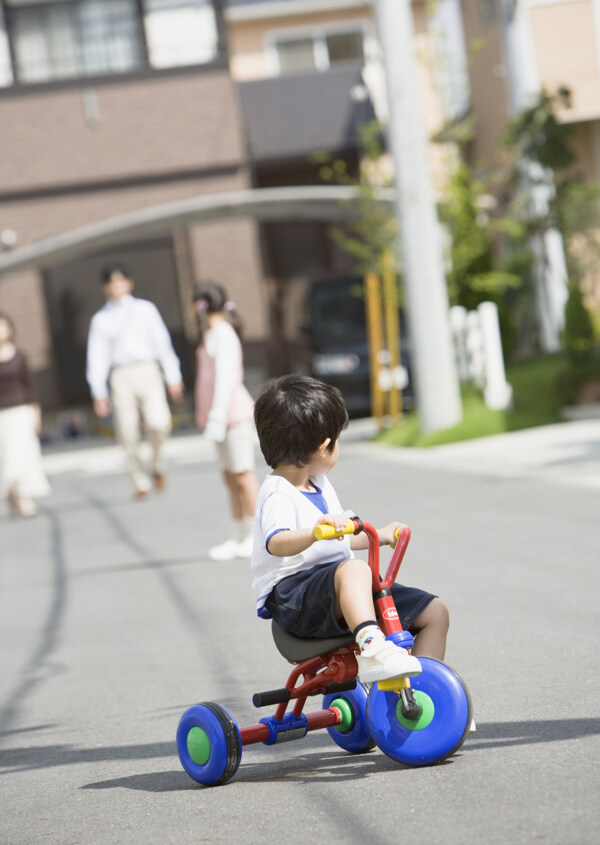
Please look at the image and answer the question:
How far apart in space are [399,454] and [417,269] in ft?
6.60

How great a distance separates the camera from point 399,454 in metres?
14.9

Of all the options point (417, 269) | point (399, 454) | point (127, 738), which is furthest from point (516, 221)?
point (127, 738)

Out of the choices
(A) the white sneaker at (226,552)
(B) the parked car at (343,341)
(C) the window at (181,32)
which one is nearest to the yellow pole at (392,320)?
(B) the parked car at (343,341)

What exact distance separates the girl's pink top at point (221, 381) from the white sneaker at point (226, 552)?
31.0 inches

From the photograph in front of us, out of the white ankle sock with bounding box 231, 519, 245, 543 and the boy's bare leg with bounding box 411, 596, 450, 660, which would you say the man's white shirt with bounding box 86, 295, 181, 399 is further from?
the boy's bare leg with bounding box 411, 596, 450, 660

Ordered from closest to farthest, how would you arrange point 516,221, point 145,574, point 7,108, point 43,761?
1. point 43,761
2. point 145,574
3. point 516,221
4. point 7,108

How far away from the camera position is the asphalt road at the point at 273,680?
354cm

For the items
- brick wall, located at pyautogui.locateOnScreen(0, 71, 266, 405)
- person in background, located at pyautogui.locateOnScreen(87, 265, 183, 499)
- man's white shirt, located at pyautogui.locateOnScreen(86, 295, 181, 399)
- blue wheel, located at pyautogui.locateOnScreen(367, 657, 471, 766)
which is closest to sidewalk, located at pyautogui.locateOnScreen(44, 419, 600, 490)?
person in background, located at pyautogui.locateOnScreen(87, 265, 183, 499)

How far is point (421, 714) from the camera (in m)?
3.77

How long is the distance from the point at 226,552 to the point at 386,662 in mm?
5561

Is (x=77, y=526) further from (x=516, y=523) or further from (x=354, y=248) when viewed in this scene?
(x=354, y=248)

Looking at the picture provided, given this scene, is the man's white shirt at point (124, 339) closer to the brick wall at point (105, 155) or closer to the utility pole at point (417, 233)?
the utility pole at point (417, 233)

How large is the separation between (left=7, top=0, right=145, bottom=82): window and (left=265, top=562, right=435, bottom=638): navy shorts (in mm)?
23154

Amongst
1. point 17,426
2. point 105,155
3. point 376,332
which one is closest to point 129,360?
point 17,426
